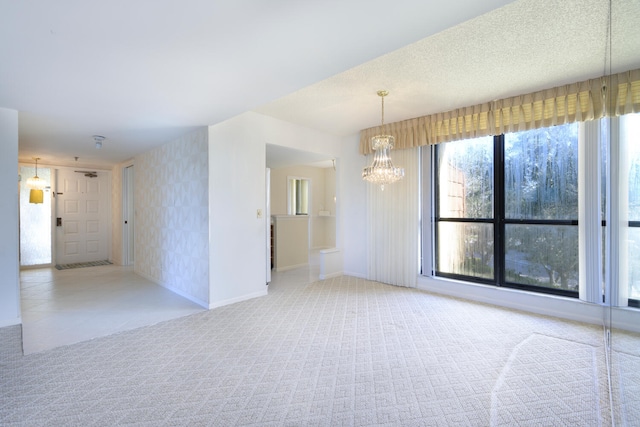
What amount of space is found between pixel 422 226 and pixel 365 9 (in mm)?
→ 3623

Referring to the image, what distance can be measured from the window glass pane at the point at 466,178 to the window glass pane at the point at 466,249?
18 cm

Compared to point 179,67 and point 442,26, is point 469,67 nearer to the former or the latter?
point 442,26

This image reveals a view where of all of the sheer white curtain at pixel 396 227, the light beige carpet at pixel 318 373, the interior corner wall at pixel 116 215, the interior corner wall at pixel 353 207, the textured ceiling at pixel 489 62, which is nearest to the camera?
the light beige carpet at pixel 318 373

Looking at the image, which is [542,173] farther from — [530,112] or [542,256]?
[542,256]

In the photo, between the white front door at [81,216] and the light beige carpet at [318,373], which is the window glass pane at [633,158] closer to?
the light beige carpet at [318,373]

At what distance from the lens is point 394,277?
15.9 ft

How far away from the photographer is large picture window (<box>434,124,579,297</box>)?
355 centimetres

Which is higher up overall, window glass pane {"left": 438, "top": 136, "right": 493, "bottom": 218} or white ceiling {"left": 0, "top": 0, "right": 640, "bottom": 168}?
white ceiling {"left": 0, "top": 0, "right": 640, "bottom": 168}

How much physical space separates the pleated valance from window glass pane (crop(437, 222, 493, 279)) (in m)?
1.30

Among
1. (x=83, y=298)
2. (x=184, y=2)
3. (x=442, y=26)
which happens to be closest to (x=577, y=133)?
(x=442, y=26)

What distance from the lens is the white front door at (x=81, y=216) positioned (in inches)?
263

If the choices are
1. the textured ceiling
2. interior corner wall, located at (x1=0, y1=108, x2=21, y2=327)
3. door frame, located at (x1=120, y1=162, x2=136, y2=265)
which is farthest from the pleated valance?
door frame, located at (x1=120, y1=162, x2=136, y2=265)

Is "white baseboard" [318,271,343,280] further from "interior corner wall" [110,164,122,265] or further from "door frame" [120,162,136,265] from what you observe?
"interior corner wall" [110,164,122,265]

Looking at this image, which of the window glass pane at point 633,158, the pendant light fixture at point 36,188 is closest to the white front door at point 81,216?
the pendant light fixture at point 36,188
